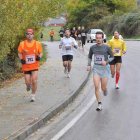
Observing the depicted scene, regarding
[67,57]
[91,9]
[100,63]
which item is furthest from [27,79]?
[91,9]

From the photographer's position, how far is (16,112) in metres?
9.09

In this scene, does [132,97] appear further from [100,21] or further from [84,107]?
[100,21]

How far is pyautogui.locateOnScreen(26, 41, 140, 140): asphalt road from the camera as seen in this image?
24.1ft

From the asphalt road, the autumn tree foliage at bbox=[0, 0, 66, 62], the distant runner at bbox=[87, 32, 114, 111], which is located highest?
the autumn tree foliage at bbox=[0, 0, 66, 62]

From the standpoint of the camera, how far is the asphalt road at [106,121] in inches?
289

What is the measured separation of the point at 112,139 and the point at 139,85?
6801mm

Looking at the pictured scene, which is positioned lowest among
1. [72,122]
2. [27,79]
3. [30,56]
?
[72,122]

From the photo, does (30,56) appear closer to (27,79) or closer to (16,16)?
(27,79)

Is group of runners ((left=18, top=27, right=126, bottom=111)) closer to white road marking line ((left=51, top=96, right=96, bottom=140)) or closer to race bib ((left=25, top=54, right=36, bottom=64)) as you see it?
race bib ((left=25, top=54, right=36, bottom=64))

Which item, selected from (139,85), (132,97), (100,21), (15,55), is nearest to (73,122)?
(132,97)

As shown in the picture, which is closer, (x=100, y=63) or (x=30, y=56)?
(x=100, y=63)

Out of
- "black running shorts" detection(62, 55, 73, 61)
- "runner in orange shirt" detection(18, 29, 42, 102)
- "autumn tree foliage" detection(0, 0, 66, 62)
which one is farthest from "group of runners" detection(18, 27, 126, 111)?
"black running shorts" detection(62, 55, 73, 61)

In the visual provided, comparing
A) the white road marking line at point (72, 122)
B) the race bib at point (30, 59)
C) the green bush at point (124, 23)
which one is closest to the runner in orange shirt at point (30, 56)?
the race bib at point (30, 59)

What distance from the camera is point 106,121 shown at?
8.47 m
